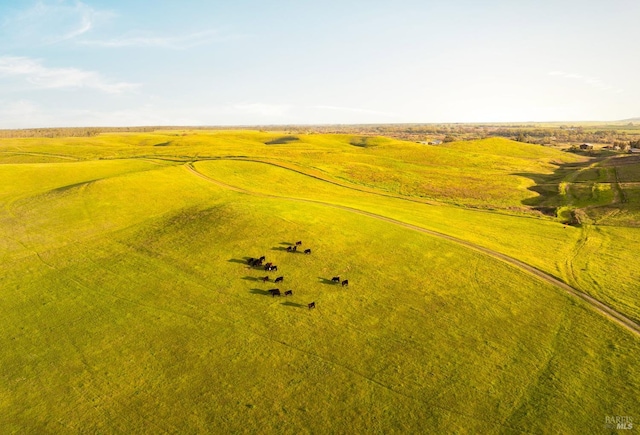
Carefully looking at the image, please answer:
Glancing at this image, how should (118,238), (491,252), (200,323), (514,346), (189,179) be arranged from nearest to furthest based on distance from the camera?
(514,346), (200,323), (491,252), (118,238), (189,179)

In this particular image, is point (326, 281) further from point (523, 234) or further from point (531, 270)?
point (523, 234)

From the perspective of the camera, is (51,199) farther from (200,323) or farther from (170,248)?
(200,323)

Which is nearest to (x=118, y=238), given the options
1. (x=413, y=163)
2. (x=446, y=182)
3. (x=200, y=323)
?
(x=200, y=323)

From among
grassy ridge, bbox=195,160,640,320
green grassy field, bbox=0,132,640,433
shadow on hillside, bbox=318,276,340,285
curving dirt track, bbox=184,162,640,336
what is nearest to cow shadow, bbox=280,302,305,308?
green grassy field, bbox=0,132,640,433

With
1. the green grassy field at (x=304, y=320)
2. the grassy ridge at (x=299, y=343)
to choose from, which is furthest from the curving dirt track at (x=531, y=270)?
the grassy ridge at (x=299, y=343)

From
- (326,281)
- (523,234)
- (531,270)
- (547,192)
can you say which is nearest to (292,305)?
(326,281)

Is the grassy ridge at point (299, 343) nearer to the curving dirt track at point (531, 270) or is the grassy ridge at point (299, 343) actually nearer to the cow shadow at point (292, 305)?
the cow shadow at point (292, 305)

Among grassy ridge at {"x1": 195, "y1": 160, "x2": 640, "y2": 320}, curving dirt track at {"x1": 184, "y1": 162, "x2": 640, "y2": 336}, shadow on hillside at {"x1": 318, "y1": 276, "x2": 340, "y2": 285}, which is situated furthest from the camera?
grassy ridge at {"x1": 195, "y1": 160, "x2": 640, "y2": 320}

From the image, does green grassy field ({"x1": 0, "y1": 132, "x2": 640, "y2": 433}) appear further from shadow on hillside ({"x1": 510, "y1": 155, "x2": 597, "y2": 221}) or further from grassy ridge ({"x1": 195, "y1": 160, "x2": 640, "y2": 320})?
shadow on hillside ({"x1": 510, "y1": 155, "x2": 597, "y2": 221})
